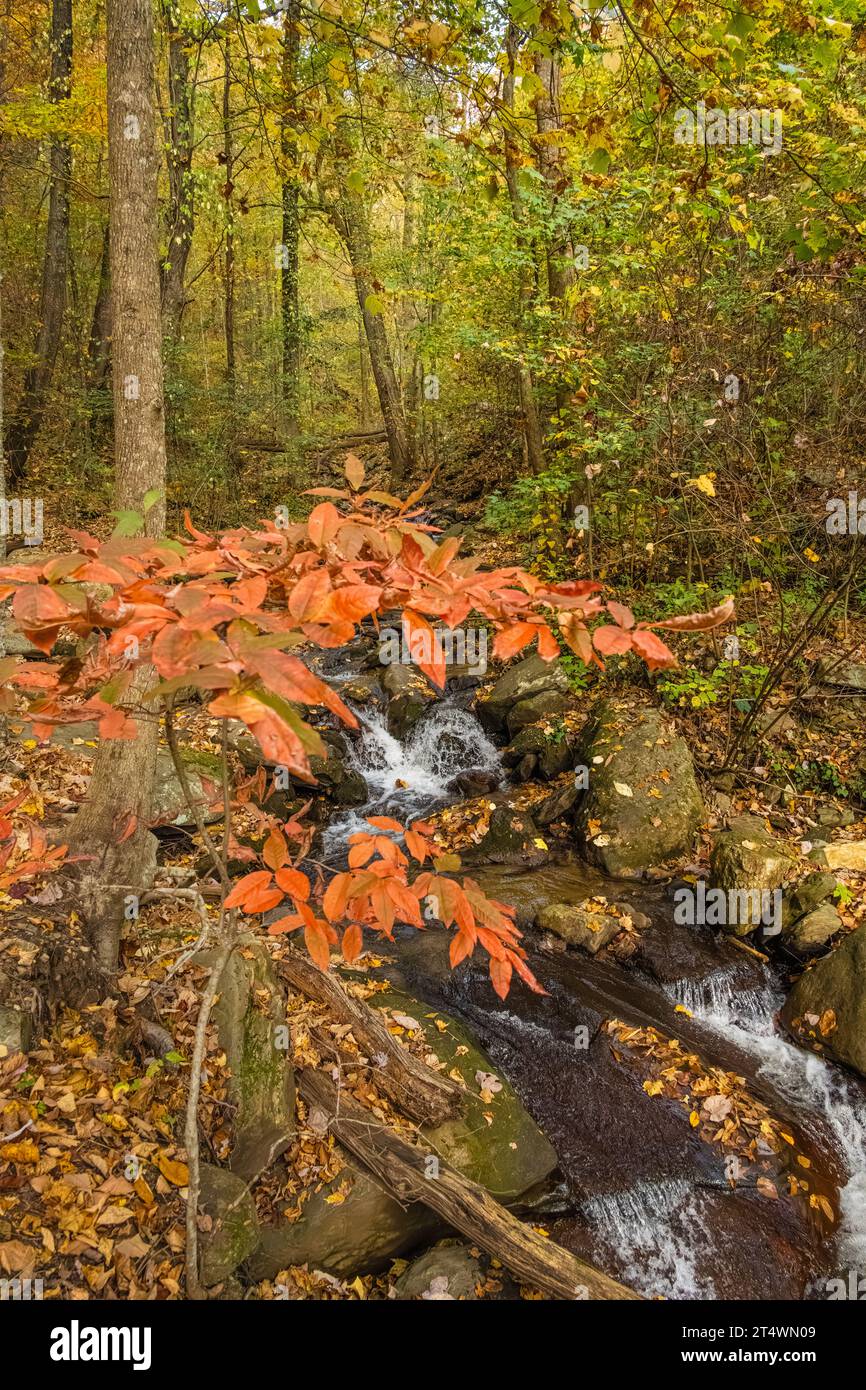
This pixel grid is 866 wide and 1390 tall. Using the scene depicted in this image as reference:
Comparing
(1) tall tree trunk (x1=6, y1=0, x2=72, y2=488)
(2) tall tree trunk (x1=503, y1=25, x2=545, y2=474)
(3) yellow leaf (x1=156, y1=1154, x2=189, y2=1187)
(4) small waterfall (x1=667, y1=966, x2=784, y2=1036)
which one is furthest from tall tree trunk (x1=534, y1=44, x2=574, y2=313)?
(1) tall tree trunk (x1=6, y1=0, x2=72, y2=488)

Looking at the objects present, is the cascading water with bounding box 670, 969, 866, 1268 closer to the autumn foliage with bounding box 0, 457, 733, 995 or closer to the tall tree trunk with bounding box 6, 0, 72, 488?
the autumn foliage with bounding box 0, 457, 733, 995

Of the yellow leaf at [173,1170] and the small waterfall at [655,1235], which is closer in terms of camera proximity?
the yellow leaf at [173,1170]

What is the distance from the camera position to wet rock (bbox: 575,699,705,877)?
6238mm

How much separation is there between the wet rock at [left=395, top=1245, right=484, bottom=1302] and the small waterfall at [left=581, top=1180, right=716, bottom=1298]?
838 millimetres

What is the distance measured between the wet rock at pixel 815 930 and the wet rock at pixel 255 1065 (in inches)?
160

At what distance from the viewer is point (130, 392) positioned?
346cm

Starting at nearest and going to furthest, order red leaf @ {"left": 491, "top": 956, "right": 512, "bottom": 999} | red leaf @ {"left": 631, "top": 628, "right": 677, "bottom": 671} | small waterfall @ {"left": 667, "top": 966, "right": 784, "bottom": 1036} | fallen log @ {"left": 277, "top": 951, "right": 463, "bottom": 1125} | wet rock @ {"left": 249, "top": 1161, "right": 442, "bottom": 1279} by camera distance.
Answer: red leaf @ {"left": 631, "top": 628, "right": 677, "bottom": 671}, red leaf @ {"left": 491, "top": 956, "right": 512, "bottom": 999}, wet rock @ {"left": 249, "top": 1161, "right": 442, "bottom": 1279}, fallen log @ {"left": 277, "top": 951, "right": 463, "bottom": 1125}, small waterfall @ {"left": 667, "top": 966, "right": 784, "bottom": 1036}

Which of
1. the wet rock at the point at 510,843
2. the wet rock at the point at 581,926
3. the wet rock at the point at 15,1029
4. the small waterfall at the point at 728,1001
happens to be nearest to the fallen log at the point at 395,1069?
the wet rock at the point at 15,1029

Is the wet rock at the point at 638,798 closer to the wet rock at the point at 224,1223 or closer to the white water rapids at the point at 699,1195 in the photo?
the white water rapids at the point at 699,1195

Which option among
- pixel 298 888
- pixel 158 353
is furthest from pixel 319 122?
pixel 298 888

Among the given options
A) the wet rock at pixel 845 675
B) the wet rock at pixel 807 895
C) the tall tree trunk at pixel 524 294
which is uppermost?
the tall tree trunk at pixel 524 294

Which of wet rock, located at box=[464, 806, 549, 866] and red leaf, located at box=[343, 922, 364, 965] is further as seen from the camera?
wet rock, located at box=[464, 806, 549, 866]

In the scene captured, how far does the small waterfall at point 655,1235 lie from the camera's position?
343 cm
